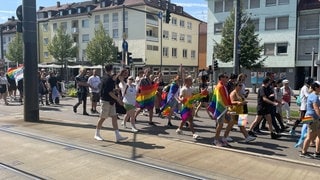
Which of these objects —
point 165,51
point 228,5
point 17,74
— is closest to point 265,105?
point 17,74

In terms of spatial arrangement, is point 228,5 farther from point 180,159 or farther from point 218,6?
point 180,159

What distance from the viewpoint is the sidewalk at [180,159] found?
5996mm

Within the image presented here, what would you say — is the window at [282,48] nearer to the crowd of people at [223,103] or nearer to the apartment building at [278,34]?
the apartment building at [278,34]

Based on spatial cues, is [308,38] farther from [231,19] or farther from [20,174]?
[20,174]

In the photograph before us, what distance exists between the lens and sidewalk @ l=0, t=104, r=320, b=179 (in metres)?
6.00

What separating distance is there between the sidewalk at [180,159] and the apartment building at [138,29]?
42.5 meters

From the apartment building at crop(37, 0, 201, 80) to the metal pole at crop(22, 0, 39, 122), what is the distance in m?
40.0

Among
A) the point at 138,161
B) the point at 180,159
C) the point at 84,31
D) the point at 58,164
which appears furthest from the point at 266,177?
the point at 84,31

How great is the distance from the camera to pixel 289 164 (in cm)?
660

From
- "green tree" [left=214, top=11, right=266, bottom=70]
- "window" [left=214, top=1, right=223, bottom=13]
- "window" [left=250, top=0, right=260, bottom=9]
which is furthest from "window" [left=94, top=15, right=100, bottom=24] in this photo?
"green tree" [left=214, top=11, right=266, bottom=70]

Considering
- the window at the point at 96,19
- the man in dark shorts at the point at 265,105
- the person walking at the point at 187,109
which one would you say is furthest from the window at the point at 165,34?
the man in dark shorts at the point at 265,105

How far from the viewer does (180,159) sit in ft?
22.6

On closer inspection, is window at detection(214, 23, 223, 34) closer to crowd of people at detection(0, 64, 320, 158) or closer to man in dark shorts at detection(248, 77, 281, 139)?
crowd of people at detection(0, 64, 320, 158)

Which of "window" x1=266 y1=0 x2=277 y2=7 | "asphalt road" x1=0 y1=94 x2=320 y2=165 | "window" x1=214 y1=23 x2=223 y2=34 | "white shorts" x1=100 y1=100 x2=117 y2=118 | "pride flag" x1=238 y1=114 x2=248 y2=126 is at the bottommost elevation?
"asphalt road" x1=0 y1=94 x2=320 y2=165
